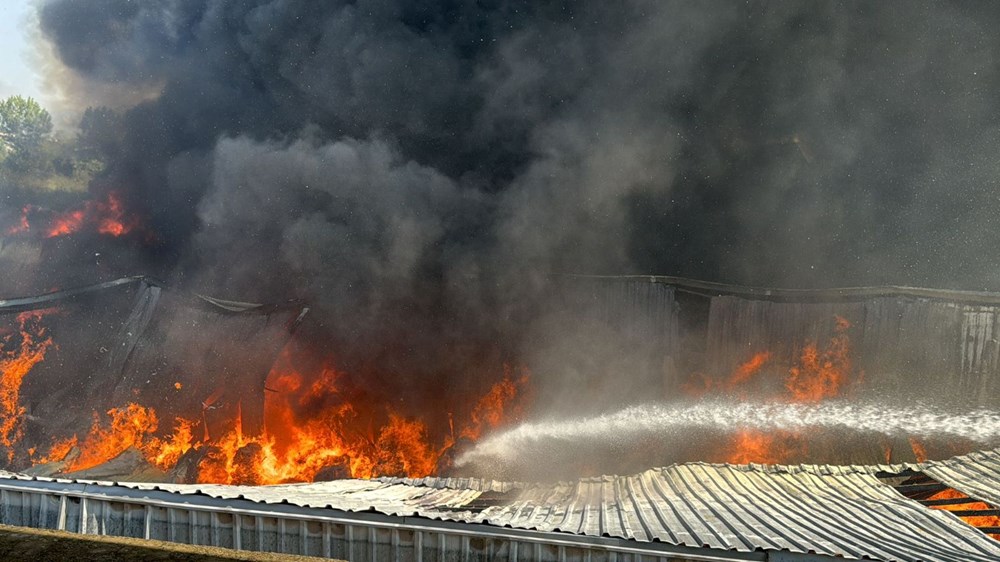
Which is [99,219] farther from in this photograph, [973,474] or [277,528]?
[973,474]

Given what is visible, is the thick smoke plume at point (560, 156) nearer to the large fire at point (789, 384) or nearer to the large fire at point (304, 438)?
the large fire at point (304, 438)

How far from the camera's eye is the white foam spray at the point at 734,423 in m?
12.3

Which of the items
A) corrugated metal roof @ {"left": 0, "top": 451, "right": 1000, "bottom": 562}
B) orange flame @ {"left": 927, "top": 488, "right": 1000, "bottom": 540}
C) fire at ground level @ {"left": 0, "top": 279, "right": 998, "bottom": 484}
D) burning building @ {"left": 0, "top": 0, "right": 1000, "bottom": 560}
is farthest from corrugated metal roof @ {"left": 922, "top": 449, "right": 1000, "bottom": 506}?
fire at ground level @ {"left": 0, "top": 279, "right": 998, "bottom": 484}

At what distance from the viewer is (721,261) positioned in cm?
1416

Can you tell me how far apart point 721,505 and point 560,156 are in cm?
936

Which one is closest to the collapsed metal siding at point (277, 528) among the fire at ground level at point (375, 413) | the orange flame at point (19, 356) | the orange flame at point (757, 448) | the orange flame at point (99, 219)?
the fire at ground level at point (375, 413)

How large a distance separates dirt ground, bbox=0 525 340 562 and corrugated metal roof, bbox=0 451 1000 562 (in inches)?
116

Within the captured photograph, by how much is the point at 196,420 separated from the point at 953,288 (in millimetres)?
16588

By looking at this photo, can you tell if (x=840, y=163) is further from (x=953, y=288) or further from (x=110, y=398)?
(x=110, y=398)

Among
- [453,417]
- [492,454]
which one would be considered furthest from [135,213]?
[492,454]

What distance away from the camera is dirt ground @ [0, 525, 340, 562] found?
3.98 meters

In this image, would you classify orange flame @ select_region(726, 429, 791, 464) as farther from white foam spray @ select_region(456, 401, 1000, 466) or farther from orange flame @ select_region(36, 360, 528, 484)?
orange flame @ select_region(36, 360, 528, 484)

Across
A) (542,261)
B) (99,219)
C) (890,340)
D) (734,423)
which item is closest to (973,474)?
(890,340)

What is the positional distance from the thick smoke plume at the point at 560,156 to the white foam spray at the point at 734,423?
1982 millimetres
